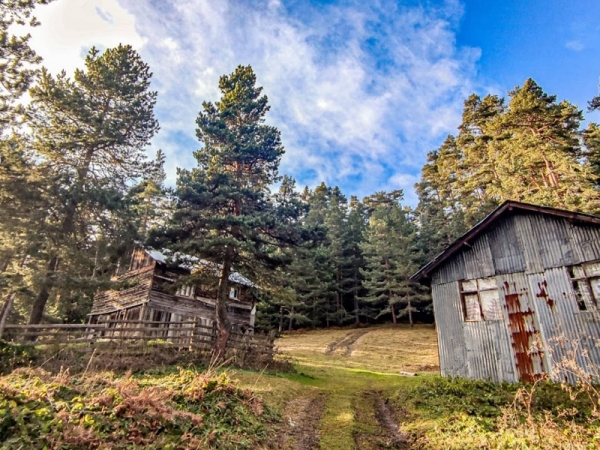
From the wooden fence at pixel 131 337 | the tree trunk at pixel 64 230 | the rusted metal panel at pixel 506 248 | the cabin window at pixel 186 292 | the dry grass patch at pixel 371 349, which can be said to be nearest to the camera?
the wooden fence at pixel 131 337

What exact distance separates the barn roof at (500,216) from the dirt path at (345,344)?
1701 cm

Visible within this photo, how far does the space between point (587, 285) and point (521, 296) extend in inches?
84.9

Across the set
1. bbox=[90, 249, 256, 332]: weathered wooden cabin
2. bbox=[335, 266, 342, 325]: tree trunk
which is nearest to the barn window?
bbox=[90, 249, 256, 332]: weathered wooden cabin

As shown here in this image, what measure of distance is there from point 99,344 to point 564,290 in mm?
19691

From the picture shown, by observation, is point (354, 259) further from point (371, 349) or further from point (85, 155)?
point (85, 155)

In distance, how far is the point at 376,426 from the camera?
907 centimetres

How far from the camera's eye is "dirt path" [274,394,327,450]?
7609 millimetres

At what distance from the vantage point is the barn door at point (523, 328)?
1230 centimetres

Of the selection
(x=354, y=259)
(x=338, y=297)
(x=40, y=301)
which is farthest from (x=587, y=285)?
(x=354, y=259)

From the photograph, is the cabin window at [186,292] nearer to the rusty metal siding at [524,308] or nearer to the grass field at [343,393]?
the grass field at [343,393]

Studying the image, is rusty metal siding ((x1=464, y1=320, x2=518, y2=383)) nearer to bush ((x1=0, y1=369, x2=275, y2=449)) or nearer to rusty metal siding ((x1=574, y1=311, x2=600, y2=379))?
rusty metal siding ((x1=574, y1=311, x2=600, y2=379))

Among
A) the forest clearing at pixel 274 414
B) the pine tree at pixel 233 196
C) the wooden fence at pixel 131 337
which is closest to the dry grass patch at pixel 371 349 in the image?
the wooden fence at pixel 131 337

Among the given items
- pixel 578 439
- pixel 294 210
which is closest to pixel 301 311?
pixel 294 210

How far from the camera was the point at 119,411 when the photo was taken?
6.16m
